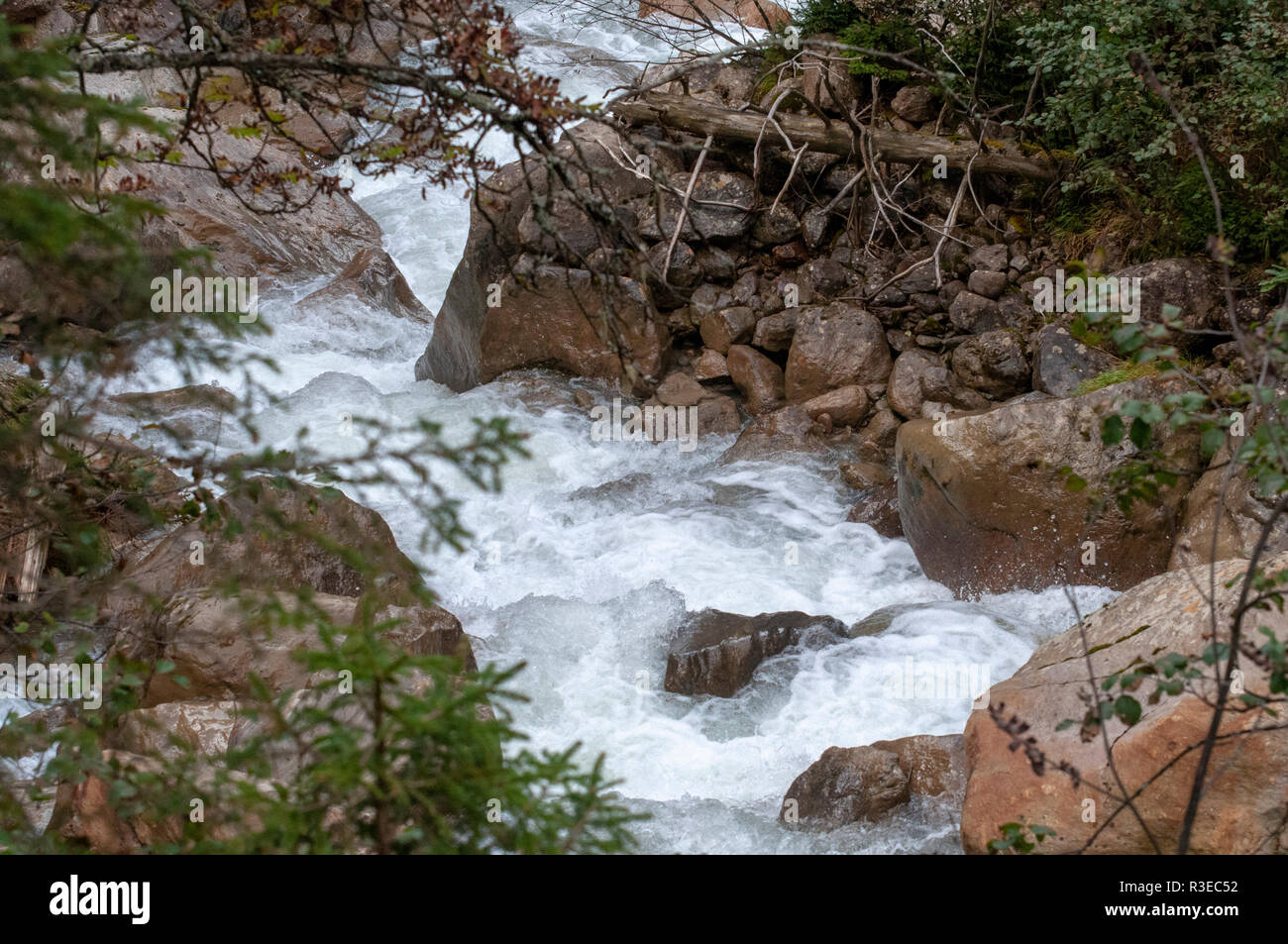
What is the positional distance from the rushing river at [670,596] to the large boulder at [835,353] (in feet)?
2.82

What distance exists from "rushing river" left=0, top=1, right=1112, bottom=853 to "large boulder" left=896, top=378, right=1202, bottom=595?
0.21 m

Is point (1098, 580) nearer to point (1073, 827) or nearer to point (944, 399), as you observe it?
point (944, 399)

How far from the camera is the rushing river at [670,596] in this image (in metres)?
5.56

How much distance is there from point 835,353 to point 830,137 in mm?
1994

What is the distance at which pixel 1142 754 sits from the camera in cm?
404

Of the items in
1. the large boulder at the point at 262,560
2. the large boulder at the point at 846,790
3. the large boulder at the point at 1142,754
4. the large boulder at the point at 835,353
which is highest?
the large boulder at the point at 835,353

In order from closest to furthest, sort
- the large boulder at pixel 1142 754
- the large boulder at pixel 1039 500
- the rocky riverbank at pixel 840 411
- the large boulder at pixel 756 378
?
1. the large boulder at pixel 1142 754
2. the rocky riverbank at pixel 840 411
3. the large boulder at pixel 1039 500
4. the large boulder at pixel 756 378

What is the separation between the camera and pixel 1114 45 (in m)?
8.04

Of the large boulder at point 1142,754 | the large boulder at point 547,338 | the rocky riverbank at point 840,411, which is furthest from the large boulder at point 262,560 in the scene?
the large boulder at point 547,338

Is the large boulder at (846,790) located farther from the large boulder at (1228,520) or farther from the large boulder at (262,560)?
the large boulder at (262,560)

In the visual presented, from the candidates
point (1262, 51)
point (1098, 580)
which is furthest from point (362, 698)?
point (1262, 51)

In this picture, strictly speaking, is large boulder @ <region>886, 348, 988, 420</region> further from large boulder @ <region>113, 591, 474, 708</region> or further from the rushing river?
large boulder @ <region>113, 591, 474, 708</region>
